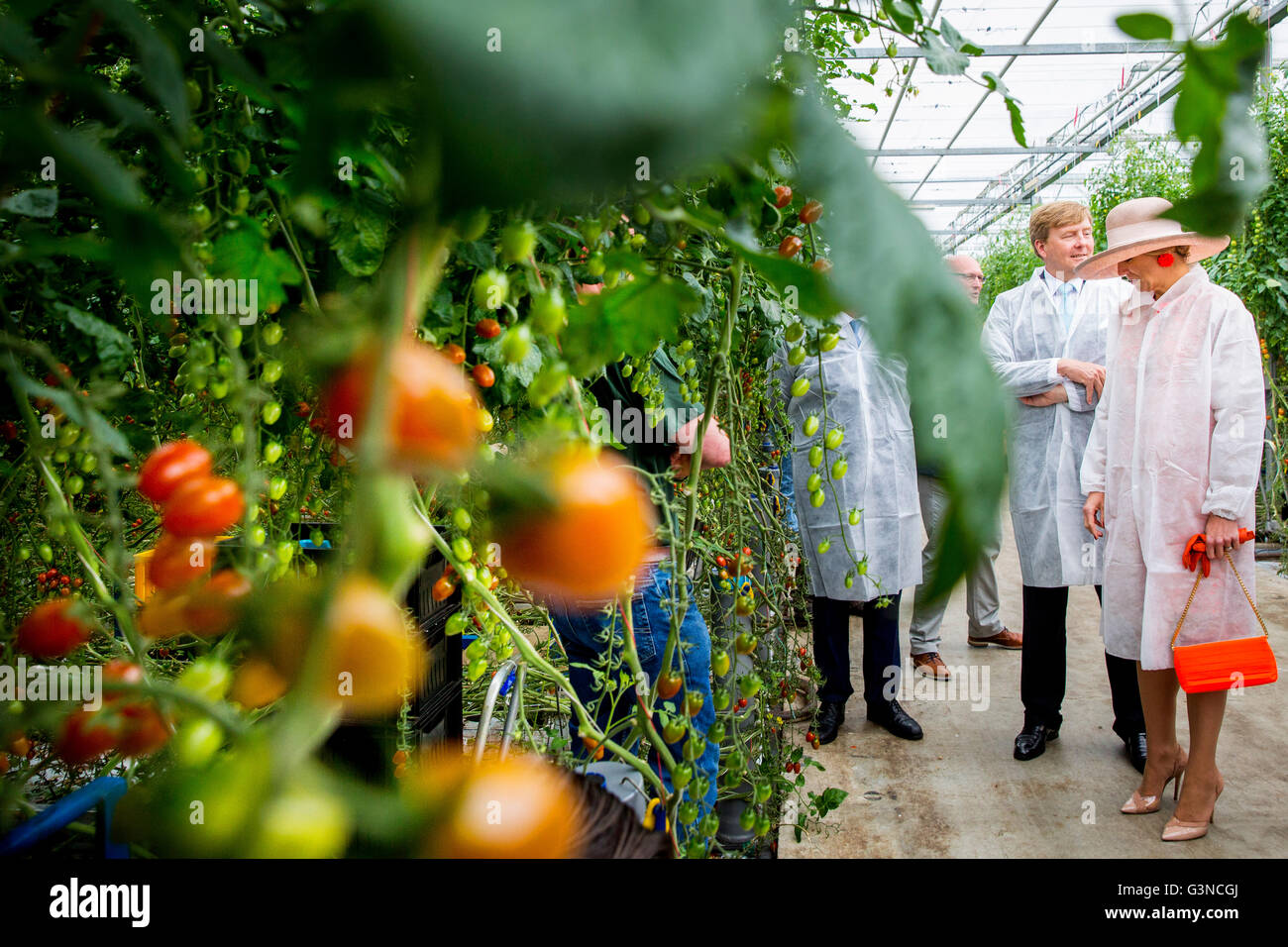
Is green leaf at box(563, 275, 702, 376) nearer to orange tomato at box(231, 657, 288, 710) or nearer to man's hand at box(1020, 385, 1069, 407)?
orange tomato at box(231, 657, 288, 710)

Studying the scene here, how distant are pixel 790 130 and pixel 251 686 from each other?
14 cm

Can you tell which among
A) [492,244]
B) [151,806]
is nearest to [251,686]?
[151,806]

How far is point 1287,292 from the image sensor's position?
365 cm

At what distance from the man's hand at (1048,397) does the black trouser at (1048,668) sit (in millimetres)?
452

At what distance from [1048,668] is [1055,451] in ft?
1.75

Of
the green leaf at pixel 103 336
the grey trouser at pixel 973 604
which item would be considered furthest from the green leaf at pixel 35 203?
the grey trouser at pixel 973 604

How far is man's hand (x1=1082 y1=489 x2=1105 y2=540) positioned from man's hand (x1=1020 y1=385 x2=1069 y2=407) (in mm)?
262

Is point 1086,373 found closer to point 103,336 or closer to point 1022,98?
point 1022,98

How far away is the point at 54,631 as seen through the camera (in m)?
0.27

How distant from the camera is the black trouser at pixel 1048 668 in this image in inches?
80.4

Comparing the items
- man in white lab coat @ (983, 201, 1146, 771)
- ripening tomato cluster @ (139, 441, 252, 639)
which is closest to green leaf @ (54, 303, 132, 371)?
ripening tomato cluster @ (139, 441, 252, 639)

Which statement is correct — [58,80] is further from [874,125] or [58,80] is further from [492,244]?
[874,125]

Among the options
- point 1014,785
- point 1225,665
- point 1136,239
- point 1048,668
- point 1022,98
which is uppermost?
point 1022,98

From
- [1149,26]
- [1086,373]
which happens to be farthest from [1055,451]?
[1149,26]
